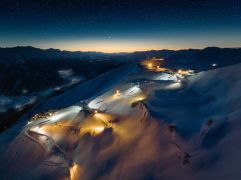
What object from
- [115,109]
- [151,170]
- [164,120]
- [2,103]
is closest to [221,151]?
[151,170]

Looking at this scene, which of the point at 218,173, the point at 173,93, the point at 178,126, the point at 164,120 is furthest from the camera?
the point at 173,93

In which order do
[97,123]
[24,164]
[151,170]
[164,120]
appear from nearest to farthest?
[151,170] < [164,120] < [24,164] < [97,123]

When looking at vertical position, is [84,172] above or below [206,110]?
below

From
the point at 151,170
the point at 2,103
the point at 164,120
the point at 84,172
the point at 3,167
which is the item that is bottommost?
the point at 2,103

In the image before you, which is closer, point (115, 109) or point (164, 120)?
point (164, 120)

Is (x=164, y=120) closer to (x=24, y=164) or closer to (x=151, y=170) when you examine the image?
(x=151, y=170)

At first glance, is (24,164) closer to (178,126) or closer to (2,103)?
(178,126)
